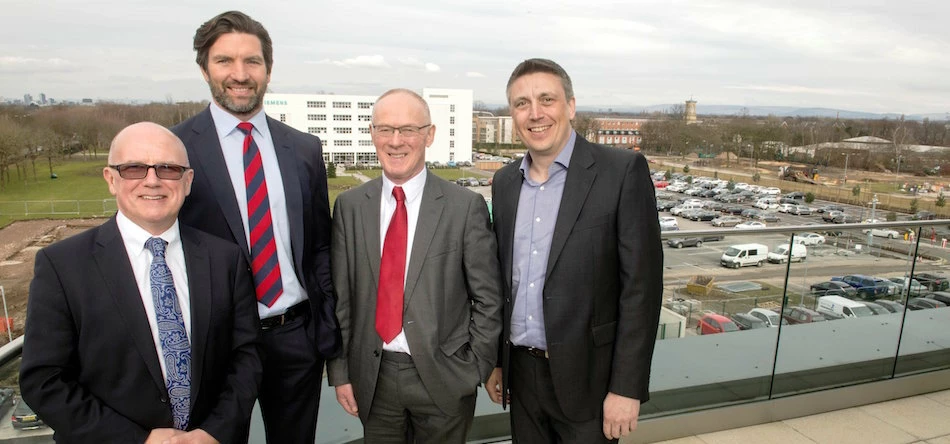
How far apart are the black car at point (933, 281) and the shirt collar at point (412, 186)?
3.78 metres

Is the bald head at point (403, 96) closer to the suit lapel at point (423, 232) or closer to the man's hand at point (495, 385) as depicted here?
→ the suit lapel at point (423, 232)

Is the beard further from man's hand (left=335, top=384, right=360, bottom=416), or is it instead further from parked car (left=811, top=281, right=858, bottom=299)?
parked car (left=811, top=281, right=858, bottom=299)

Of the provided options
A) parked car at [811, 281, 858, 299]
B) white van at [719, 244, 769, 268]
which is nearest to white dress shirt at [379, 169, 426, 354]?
white van at [719, 244, 769, 268]

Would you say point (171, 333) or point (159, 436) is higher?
point (171, 333)

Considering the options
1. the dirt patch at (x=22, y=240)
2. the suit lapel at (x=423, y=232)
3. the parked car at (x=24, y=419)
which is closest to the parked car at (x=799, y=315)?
the suit lapel at (x=423, y=232)

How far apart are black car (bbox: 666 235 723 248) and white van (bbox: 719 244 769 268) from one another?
14cm

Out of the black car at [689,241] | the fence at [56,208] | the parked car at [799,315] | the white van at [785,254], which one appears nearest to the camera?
the black car at [689,241]

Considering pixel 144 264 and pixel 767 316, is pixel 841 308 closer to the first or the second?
pixel 767 316

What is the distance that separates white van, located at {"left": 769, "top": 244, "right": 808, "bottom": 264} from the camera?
326 centimetres

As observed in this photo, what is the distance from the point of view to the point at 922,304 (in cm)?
384

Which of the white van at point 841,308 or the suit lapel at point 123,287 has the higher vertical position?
the suit lapel at point 123,287

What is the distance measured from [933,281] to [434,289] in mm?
3963

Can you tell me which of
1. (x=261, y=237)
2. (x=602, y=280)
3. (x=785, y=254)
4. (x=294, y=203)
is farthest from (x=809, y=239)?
(x=261, y=237)

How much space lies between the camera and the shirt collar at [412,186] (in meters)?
1.88
